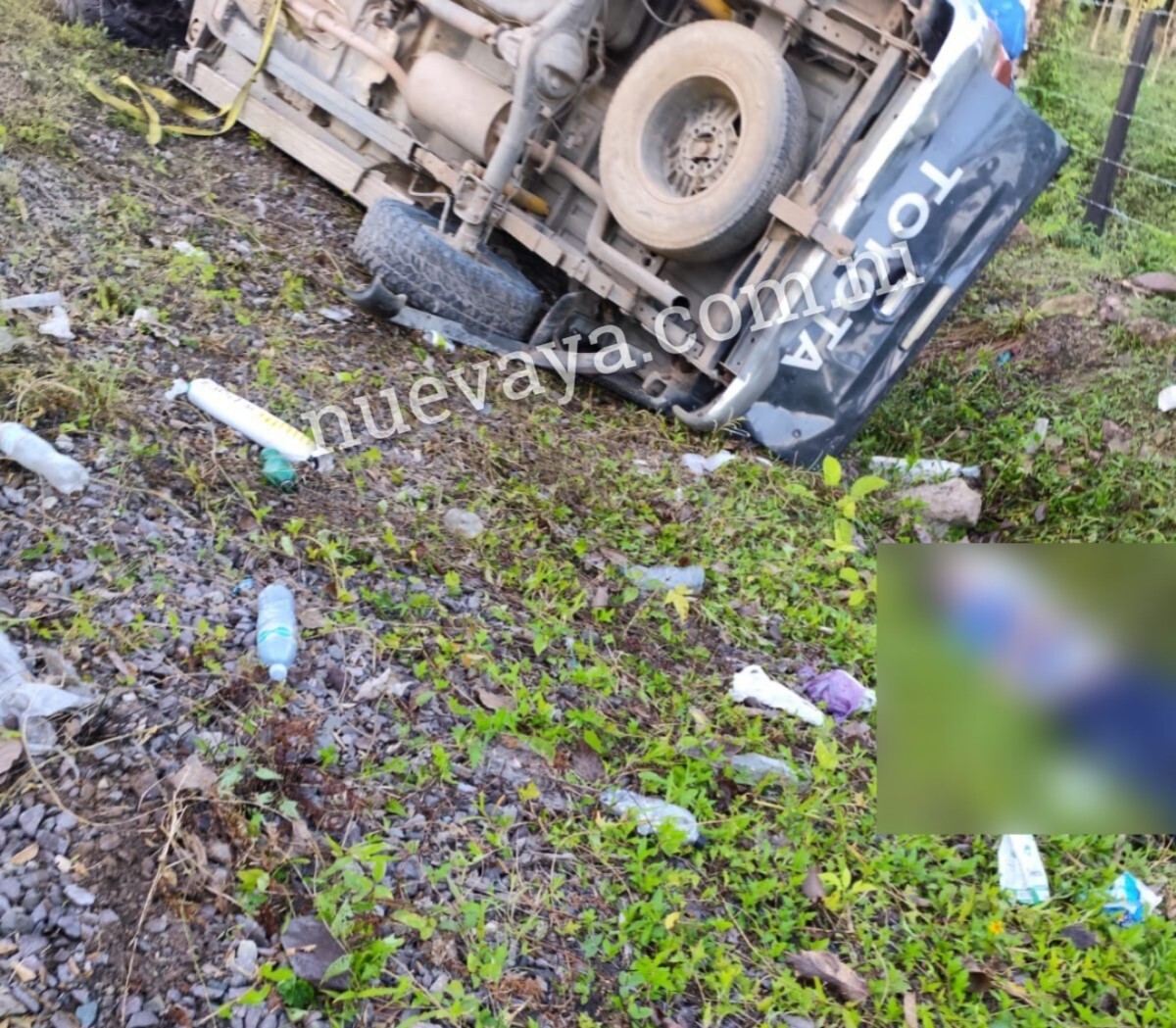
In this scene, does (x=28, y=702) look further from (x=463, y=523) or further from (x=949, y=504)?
(x=949, y=504)

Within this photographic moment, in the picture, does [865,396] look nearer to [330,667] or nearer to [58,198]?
[330,667]

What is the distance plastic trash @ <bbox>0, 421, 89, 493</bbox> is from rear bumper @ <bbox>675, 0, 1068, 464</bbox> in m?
2.40

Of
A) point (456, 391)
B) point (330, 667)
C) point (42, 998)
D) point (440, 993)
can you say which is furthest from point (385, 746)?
point (456, 391)

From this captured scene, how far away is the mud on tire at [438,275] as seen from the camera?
4355mm

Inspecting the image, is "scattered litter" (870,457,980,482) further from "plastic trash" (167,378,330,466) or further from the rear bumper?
"plastic trash" (167,378,330,466)

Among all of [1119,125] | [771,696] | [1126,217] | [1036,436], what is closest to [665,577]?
[771,696]

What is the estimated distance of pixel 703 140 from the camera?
4.44 meters

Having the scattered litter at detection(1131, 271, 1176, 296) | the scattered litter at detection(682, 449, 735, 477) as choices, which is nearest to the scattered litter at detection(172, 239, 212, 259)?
the scattered litter at detection(682, 449, 735, 477)

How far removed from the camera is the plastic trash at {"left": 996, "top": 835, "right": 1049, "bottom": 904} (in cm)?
267

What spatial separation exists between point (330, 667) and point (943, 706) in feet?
5.17

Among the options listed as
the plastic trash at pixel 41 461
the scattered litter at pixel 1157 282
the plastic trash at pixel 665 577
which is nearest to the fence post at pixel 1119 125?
the scattered litter at pixel 1157 282

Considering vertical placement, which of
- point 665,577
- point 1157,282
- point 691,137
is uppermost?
point 1157,282

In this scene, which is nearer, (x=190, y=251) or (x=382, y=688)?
(x=382, y=688)

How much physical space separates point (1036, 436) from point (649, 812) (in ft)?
11.2
